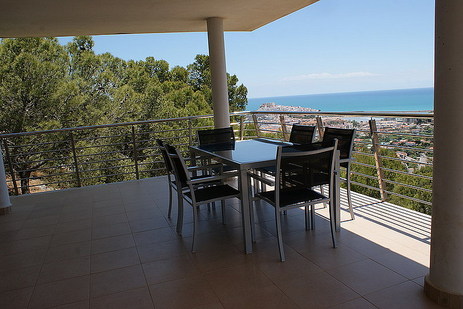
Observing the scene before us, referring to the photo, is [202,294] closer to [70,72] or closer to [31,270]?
[31,270]

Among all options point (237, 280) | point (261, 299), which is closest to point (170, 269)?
point (237, 280)

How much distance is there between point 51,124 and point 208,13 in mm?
6989

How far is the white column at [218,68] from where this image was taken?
5000 millimetres

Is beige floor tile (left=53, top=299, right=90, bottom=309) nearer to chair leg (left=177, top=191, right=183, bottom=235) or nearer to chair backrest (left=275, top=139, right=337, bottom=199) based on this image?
chair leg (left=177, top=191, right=183, bottom=235)

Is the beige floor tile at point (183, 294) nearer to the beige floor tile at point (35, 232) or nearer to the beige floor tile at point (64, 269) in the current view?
the beige floor tile at point (64, 269)

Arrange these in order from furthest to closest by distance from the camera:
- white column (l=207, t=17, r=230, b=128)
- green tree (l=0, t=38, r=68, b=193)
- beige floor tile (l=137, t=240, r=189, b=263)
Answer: green tree (l=0, t=38, r=68, b=193) < white column (l=207, t=17, r=230, b=128) < beige floor tile (l=137, t=240, r=189, b=263)

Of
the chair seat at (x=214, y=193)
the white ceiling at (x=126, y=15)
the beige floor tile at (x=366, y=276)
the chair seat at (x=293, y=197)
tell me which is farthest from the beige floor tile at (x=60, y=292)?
the white ceiling at (x=126, y=15)

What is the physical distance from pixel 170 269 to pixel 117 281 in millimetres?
369

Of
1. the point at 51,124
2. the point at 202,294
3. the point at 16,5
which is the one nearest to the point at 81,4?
the point at 16,5

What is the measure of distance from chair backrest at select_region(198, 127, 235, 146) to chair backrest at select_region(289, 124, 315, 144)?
0.70 meters

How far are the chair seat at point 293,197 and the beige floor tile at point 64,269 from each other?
1.46 metres

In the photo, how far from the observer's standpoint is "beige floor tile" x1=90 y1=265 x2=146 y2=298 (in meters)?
2.37

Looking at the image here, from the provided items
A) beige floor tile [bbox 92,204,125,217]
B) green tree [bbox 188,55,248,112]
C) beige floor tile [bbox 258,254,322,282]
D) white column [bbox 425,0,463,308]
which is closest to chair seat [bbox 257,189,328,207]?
beige floor tile [bbox 258,254,322,282]

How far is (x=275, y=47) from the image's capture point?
1374 inches
